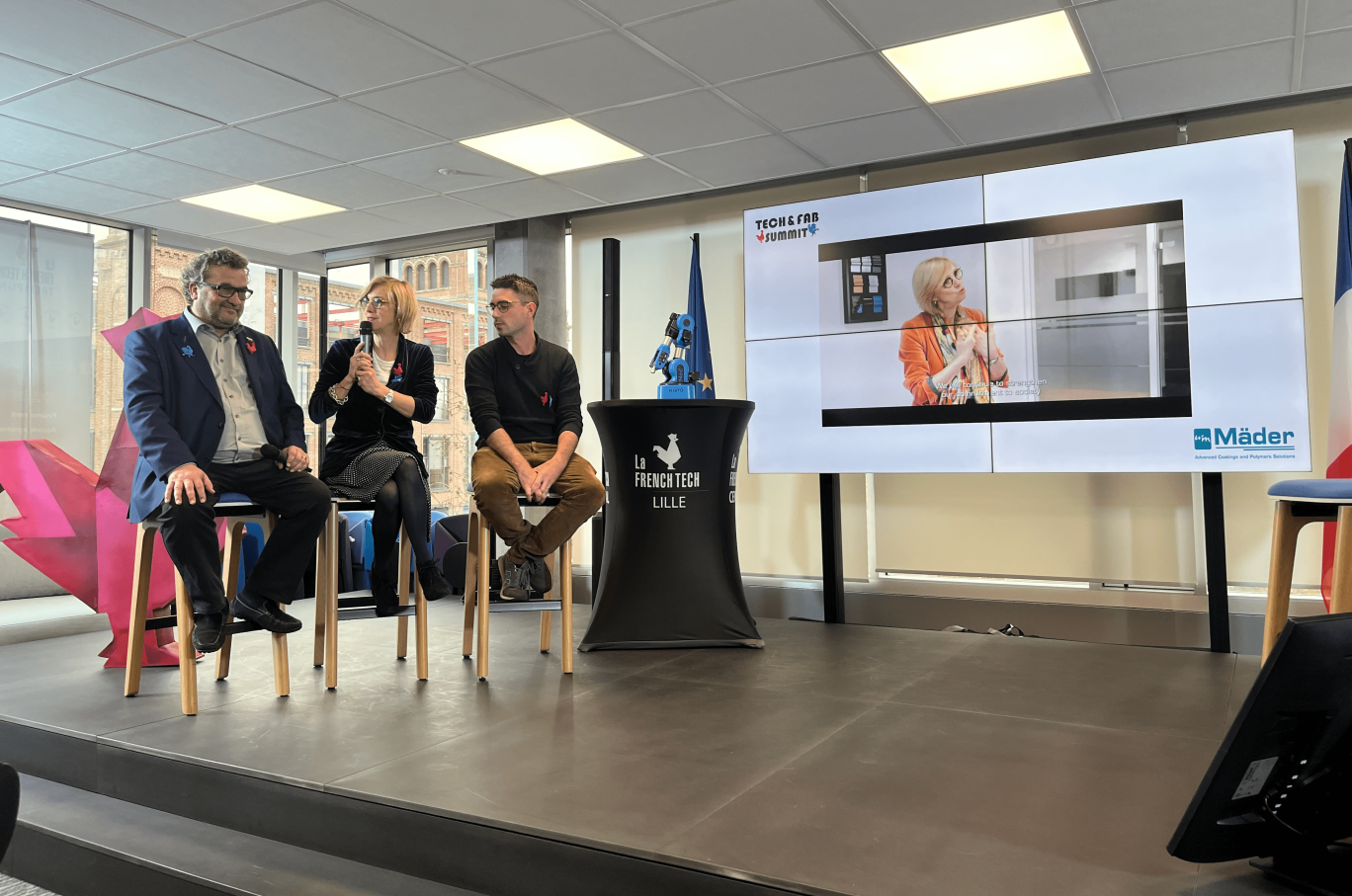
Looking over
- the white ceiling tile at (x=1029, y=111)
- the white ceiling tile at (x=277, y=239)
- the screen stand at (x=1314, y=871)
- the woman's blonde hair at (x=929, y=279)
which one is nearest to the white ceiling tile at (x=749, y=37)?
the white ceiling tile at (x=1029, y=111)

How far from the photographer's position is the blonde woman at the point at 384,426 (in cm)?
310

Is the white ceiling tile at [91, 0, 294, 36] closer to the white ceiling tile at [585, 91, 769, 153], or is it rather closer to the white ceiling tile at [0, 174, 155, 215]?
the white ceiling tile at [585, 91, 769, 153]

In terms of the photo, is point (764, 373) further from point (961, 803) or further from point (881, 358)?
point (961, 803)

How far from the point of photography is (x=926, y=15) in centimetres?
316

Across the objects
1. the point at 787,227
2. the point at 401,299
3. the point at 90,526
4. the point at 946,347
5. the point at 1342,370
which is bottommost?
the point at 90,526

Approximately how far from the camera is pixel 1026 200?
3867 mm

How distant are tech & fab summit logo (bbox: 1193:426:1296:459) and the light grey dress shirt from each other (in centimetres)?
346

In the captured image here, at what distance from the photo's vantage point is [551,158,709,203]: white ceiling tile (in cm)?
476

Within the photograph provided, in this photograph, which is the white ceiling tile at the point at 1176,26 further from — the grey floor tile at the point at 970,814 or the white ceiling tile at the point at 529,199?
the white ceiling tile at the point at 529,199

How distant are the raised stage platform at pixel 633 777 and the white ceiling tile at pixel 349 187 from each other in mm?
2757

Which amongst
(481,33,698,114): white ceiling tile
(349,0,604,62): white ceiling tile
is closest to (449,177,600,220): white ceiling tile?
(481,33,698,114): white ceiling tile

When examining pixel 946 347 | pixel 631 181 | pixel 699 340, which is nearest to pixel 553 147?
pixel 631 181

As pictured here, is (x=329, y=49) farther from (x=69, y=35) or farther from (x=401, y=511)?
(x=401, y=511)

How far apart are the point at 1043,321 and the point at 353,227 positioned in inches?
167
